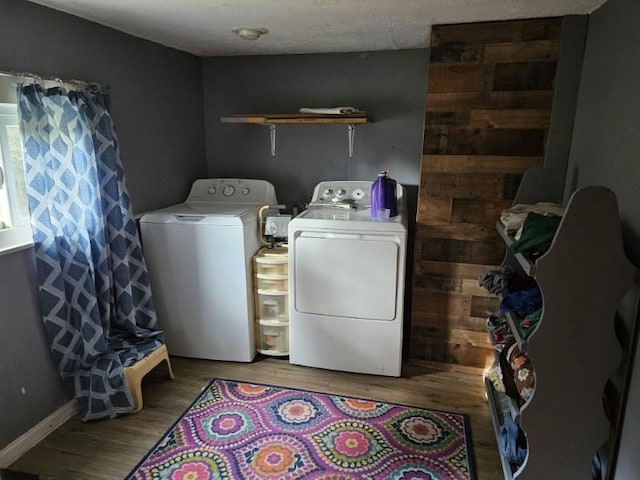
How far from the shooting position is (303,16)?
6.90 feet

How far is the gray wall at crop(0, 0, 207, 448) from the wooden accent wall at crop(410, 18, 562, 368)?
1.72 metres

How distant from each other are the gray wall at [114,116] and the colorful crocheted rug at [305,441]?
66cm

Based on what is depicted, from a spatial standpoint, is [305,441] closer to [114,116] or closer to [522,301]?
[522,301]

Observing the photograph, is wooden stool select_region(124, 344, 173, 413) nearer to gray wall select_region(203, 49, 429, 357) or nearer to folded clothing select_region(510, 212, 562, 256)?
gray wall select_region(203, 49, 429, 357)

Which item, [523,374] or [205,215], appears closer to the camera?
[523,374]

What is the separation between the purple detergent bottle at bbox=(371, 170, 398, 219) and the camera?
2.60 metres

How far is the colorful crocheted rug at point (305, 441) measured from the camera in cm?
190

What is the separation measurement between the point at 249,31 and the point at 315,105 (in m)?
0.87

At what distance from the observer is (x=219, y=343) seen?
9.14 ft

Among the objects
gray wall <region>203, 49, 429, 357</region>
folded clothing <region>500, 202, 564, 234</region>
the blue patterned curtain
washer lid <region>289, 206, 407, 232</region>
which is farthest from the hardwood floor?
folded clothing <region>500, 202, 564, 234</region>

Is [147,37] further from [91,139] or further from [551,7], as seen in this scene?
[551,7]

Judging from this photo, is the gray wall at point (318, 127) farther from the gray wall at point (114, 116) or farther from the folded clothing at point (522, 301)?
the folded clothing at point (522, 301)

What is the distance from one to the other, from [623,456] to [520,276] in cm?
80

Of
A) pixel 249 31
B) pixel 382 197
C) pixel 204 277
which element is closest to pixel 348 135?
pixel 382 197
